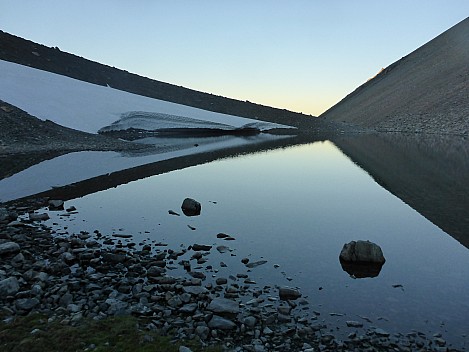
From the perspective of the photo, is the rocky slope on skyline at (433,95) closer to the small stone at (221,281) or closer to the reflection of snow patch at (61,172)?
the reflection of snow patch at (61,172)

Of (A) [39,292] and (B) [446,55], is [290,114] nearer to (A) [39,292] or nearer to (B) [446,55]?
(B) [446,55]

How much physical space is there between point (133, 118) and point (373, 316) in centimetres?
5270

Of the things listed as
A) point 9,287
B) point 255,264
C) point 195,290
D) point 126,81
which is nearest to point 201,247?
point 255,264

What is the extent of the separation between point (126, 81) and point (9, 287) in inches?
3343

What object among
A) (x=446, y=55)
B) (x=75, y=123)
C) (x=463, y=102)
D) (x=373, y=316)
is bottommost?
(x=373, y=316)

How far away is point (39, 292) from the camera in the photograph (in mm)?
6133

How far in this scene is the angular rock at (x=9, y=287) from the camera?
607cm

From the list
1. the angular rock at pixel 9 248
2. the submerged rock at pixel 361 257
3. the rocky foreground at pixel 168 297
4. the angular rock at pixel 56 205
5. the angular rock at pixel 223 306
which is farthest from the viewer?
the angular rock at pixel 56 205

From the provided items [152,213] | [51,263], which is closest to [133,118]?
[152,213]

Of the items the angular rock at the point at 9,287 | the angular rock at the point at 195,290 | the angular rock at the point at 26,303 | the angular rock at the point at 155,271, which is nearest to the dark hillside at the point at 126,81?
the angular rock at the point at 9,287

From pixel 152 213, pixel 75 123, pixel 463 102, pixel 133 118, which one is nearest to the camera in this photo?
pixel 152 213

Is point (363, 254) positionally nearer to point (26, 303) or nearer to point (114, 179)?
point (26, 303)

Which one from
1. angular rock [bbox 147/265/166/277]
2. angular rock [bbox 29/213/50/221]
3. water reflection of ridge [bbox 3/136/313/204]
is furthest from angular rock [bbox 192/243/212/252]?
water reflection of ridge [bbox 3/136/313/204]

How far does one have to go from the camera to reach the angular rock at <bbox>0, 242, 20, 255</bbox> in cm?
775
